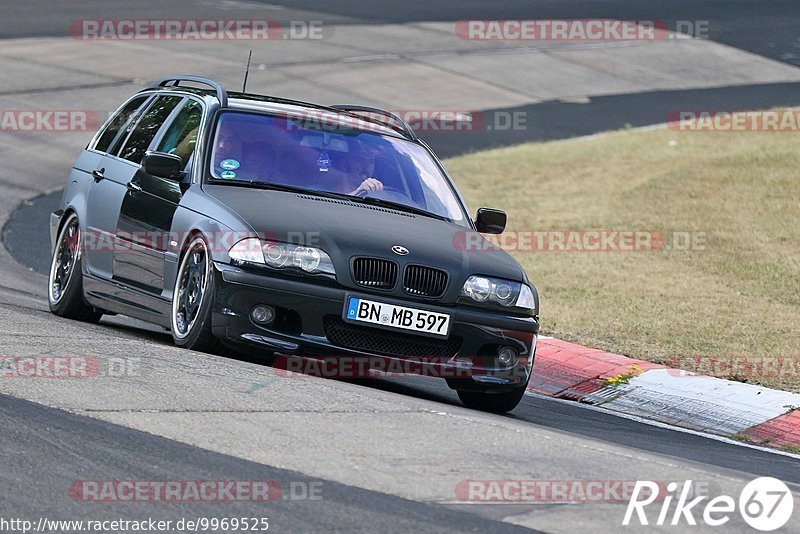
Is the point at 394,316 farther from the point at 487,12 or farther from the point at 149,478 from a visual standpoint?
the point at 487,12

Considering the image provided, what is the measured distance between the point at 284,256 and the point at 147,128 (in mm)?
2481

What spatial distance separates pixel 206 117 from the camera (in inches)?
370

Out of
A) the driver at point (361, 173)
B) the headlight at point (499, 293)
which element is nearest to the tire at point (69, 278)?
the driver at point (361, 173)

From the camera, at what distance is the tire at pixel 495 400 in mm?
8883

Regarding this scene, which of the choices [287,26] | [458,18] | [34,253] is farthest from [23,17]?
[34,253]

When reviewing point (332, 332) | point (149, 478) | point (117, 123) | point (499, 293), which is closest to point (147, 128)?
point (117, 123)

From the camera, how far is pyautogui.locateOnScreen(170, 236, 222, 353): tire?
27.2 feet

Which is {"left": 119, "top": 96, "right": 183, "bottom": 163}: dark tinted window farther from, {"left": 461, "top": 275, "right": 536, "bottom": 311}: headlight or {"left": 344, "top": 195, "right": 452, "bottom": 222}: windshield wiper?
{"left": 461, "top": 275, "right": 536, "bottom": 311}: headlight

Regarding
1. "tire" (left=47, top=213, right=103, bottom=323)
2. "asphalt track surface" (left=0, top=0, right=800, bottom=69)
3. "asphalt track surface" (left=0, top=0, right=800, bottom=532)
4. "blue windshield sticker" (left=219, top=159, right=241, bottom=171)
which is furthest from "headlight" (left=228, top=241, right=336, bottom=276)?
"asphalt track surface" (left=0, top=0, right=800, bottom=69)

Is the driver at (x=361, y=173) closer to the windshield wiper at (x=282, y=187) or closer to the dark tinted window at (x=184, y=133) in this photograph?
the windshield wiper at (x=282, y=187)

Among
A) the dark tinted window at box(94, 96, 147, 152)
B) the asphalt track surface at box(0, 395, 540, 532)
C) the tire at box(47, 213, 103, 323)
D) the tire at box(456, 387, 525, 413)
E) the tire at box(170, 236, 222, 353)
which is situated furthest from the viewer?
the dark tinted window at box(94, 96, 147, 152)

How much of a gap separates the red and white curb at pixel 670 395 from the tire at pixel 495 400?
1.22 metres

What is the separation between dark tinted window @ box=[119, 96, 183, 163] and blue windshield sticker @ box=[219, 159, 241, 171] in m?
1.01

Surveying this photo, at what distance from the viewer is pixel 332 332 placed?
26.7 ft
